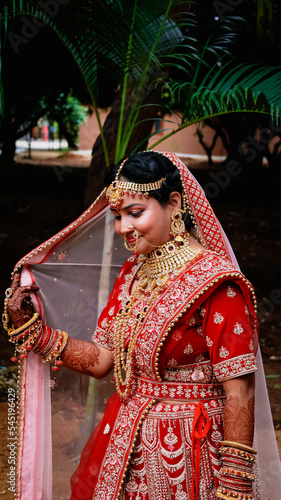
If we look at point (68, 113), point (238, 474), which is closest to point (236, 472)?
point (238, 474)

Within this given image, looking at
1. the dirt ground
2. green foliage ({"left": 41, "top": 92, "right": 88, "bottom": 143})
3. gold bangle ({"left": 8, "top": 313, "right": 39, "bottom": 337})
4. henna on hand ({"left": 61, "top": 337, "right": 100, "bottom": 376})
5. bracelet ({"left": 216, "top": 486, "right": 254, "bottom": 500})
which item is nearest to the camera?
bracelet ({"left": 216, "top": 486, "right": 254, "bottom": 500})

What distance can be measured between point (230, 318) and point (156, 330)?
0.86 ft

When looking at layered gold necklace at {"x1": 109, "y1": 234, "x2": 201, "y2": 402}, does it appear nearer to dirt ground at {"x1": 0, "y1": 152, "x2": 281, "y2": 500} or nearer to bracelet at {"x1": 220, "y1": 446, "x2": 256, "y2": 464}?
bracelet at {"x1": 220, "y1": 446, "x2": 256, "y2": 464}

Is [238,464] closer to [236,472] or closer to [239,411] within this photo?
[236,472]

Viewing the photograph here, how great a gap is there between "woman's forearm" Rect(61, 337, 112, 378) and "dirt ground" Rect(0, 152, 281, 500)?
0.73m

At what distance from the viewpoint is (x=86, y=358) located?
223cm

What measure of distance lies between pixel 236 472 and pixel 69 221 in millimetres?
10070

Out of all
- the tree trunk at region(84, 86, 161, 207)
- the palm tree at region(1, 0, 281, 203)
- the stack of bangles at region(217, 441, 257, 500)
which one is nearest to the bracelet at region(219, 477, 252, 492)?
the stack of bangles at region(217, 441, 257, 500)

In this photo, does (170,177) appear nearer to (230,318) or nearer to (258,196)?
(230,318)

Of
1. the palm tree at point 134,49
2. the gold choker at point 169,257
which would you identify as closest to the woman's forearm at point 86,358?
the gold choker at point 169,257

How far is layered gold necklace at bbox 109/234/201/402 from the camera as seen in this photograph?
203 cm

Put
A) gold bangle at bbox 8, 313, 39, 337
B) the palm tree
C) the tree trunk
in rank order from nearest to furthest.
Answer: gold bangle at bbox 8, 313, 39, 337
the palm tree
the tree trunk

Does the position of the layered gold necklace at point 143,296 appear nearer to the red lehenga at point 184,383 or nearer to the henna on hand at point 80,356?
the red lehenga at point 184,383

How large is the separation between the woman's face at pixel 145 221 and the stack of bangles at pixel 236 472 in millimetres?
724
